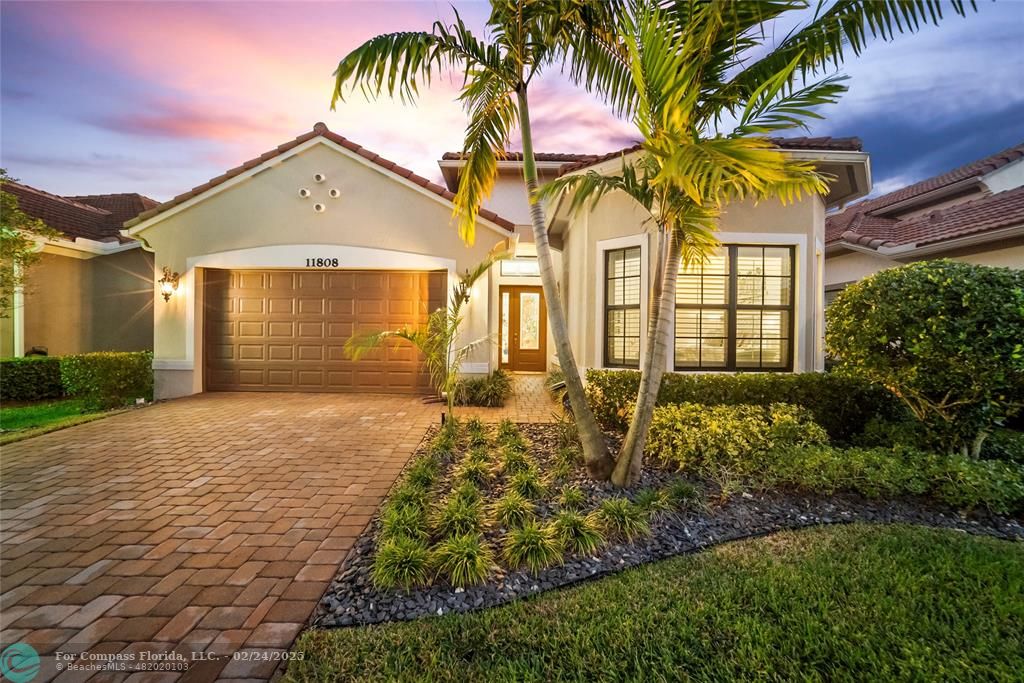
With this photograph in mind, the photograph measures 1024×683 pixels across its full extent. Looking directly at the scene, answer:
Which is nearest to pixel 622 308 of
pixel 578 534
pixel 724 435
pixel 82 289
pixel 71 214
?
pixel 724 435

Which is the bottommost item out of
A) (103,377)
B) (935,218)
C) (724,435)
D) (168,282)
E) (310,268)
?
(724,435)

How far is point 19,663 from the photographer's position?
2158 millimetres

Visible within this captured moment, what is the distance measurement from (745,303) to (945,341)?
274 centimetres

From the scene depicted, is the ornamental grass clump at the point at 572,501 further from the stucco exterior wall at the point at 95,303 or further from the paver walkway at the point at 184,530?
the stucco exterior wall at the point at 95,303

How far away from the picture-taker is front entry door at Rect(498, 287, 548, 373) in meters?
13.4

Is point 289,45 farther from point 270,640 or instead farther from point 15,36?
point 270,640

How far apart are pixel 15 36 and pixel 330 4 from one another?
4787mm

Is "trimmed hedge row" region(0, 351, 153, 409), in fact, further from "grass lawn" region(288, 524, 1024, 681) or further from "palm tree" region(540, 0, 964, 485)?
"palm tree" region(540, 0, 964, 485)

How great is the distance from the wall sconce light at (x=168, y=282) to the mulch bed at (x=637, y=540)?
8733 millimetres

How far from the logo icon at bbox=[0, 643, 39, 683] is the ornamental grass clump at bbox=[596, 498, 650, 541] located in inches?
137

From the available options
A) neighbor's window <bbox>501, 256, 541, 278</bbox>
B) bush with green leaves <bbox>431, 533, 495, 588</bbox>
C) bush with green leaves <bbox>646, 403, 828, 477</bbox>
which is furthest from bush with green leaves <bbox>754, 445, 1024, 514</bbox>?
neighbor's window <bbox>501, 256, 541, 278</bbox>

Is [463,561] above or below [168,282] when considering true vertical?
below

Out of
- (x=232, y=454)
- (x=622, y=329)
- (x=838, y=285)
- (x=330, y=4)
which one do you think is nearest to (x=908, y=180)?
(x=838, y=285)

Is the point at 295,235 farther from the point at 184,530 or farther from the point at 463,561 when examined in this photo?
the point at 463,561
